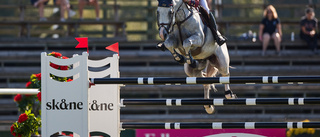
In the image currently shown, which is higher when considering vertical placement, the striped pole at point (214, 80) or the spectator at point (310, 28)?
the spectator at point (310, 28)

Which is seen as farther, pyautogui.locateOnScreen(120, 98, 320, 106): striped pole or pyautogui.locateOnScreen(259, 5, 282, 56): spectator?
pyautogui.locateOnScreen(259, 5, 282, 56): spectator

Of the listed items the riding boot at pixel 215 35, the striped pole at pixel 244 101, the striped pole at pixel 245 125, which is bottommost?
the striped pole at pixel 245 125

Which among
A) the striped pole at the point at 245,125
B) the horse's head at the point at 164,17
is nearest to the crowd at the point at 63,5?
the horse's head at the point at 164,17

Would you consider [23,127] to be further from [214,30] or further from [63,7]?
[63,7]

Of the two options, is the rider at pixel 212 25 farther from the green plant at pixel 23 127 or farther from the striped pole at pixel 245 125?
the green plant at pixel 23 127

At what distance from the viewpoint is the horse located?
664 centimetres

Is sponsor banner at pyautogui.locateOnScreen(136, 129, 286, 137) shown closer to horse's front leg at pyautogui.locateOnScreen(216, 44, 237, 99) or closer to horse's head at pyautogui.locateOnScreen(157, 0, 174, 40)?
horse's front leg at pyautogui.locateOnScreen(216, 44, 237, 99)

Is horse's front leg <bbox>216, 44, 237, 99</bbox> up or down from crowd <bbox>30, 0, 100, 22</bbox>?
down

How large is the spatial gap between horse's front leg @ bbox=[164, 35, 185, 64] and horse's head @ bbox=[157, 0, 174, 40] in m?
0.23

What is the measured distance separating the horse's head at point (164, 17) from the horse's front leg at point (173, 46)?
0.74 feet

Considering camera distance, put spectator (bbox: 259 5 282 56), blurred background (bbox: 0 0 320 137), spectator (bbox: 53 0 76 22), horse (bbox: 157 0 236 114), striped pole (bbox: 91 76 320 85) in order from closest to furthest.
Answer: striped pole (bbox: 91 76 320 85) → horse (bbox: 157 0 236 114) → blurred background (bbox: 0 0 320 137) → spectator (bbox: 259 5 282 56) → spectator (bbox: 53 0 76 22)

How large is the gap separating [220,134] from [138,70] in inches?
169

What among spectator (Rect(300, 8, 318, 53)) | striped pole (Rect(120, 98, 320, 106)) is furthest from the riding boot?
spectator (Rect(300, 8, 318, 53))

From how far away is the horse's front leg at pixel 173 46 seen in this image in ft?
22.6
